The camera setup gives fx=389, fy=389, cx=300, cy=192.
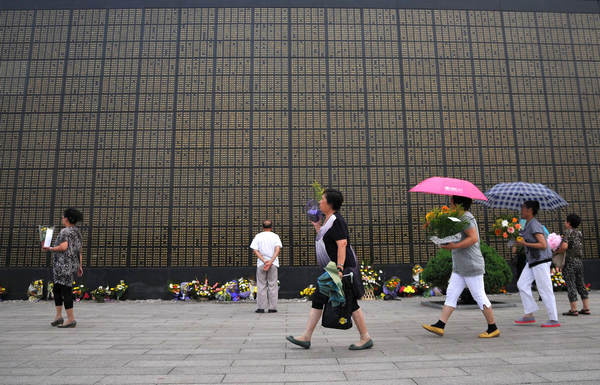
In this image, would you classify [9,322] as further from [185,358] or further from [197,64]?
[197,64]

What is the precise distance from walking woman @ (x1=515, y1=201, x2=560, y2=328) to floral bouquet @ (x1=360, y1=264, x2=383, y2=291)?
5127mm

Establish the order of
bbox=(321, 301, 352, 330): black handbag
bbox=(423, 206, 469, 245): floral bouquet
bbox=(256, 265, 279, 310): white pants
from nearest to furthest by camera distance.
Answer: bbox=(321, 301, 352, 330): black handbag → bbox=(423, 206, 469, 245): floral bouquet → bbox=(256, 265, 279, 310): white pants

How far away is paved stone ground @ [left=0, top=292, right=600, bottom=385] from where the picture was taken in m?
3.11

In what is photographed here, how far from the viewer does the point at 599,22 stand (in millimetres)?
13312

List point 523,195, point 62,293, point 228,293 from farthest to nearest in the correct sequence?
point 228,293 < point 523,195 < point 62,293

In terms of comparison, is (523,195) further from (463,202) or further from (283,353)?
(283,353)

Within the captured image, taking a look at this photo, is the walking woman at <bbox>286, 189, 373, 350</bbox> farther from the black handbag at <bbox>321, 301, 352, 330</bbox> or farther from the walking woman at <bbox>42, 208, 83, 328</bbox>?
the walking woman at <bbox>42, 208, 83, 328</bbox>

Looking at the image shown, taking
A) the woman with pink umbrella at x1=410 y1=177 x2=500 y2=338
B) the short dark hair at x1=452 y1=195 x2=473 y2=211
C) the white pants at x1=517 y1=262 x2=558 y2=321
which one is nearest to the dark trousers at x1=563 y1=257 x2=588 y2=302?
the white pants at x1=517 y1=262 x2=558 y2=321

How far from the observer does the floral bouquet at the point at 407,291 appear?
35.5 feet

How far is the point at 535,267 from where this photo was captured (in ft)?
18.9

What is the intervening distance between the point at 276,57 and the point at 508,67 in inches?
299

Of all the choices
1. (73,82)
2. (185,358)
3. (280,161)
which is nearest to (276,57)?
(280,161)

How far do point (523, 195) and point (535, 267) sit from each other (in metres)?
1.89

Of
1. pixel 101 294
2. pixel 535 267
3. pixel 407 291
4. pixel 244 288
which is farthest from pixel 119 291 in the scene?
pixel 535 267
